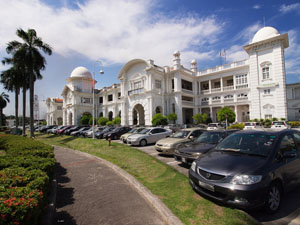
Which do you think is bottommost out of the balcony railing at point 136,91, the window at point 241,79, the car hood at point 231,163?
the car hood at point 231,163

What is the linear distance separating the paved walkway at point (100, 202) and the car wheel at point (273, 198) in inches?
89.5

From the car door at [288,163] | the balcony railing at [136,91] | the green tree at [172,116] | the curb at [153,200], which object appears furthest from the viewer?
the balcony railing at [136,91]

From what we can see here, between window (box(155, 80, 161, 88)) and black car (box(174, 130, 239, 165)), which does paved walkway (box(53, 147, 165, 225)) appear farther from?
window (box(155, 80, 161, 88))

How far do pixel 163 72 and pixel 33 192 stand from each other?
98.9 feet

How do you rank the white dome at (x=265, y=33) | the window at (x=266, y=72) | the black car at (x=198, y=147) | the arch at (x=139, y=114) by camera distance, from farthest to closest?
the arch at (x=139, y=114)
the white dome at (x=265, y=33)
the window at (x=266, y=72)
the black car at (x=198, y=147)

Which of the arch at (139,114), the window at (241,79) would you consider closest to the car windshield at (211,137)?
the window at (241,79)

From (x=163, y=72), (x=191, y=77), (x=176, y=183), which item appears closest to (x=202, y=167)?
(x=176, y=183)

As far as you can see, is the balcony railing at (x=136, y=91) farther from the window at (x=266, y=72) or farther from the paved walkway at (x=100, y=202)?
the paved walkway at (x=100, y=202)

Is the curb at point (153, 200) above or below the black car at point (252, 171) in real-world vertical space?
below

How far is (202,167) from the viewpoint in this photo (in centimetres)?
387

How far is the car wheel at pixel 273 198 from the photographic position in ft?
10.7

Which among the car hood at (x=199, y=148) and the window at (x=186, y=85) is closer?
the car hood at (x=199, y=148)

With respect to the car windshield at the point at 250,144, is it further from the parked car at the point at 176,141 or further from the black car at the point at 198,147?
the parked car at the point at 176,141

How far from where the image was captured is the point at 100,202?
4.00 m
